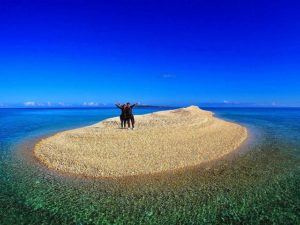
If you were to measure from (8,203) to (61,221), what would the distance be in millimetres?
3356

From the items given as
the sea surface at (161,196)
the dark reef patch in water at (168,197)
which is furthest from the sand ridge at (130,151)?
the dark reef patch in water at (168,197)

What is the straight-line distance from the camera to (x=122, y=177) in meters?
14.7

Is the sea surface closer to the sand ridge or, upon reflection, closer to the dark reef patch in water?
the dark reef patch in water

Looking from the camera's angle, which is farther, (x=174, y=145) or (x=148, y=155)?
(x=174, y=145)

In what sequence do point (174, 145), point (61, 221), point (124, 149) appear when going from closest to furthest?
point (61, 221) → point (124, 149) → point (174, 145)

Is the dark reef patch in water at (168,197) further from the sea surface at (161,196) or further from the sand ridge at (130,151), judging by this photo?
the sand ridge at (130,151)

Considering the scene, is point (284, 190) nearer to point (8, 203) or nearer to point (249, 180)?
point (249, 180)

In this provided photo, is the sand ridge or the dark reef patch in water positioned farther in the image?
the sand ridge

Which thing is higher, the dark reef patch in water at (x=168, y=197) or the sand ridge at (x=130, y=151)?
the sand ridge at (x=130, y=151)

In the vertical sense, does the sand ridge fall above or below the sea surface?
above

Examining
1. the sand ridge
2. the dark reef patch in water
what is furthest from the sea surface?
the sand ridge

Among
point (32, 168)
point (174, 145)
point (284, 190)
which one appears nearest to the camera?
point (284, 190)

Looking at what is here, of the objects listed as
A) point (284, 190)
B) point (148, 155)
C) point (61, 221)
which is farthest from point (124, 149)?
point (284, 190)

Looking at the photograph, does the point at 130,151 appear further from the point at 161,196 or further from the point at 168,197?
the point at 168,197
